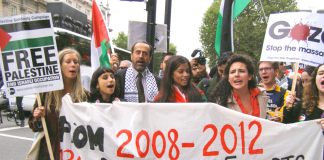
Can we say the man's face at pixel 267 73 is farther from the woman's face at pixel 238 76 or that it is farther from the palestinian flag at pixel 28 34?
the palestinian flag at pixel 28 34

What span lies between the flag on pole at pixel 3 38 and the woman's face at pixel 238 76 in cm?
194

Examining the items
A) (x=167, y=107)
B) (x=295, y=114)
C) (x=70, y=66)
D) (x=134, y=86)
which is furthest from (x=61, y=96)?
(x=295, y=114)

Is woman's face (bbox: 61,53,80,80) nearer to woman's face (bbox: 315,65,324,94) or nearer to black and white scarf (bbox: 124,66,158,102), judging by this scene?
black and white scarf (bbox: 124,66,158,102)

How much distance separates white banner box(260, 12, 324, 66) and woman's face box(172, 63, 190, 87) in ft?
2.83

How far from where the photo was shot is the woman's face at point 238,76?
12.3ft

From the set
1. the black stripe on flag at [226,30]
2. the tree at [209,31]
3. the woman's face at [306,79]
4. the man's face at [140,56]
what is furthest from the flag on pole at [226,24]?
the tree at [209,31]

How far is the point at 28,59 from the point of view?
3.80m

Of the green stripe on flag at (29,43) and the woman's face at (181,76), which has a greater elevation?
the green stripe on flag at (29,43)


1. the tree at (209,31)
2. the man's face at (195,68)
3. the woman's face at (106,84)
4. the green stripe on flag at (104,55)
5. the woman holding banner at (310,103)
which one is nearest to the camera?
the woman holding banner at (310,103)

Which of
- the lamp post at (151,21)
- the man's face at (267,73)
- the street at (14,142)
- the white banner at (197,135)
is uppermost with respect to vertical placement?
the lamp post at (151,21)

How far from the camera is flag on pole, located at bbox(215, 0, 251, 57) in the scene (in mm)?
7359

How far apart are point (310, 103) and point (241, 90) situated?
59cm

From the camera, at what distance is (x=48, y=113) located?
376 cm

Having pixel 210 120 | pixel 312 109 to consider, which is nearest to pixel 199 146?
pixel 210 120
